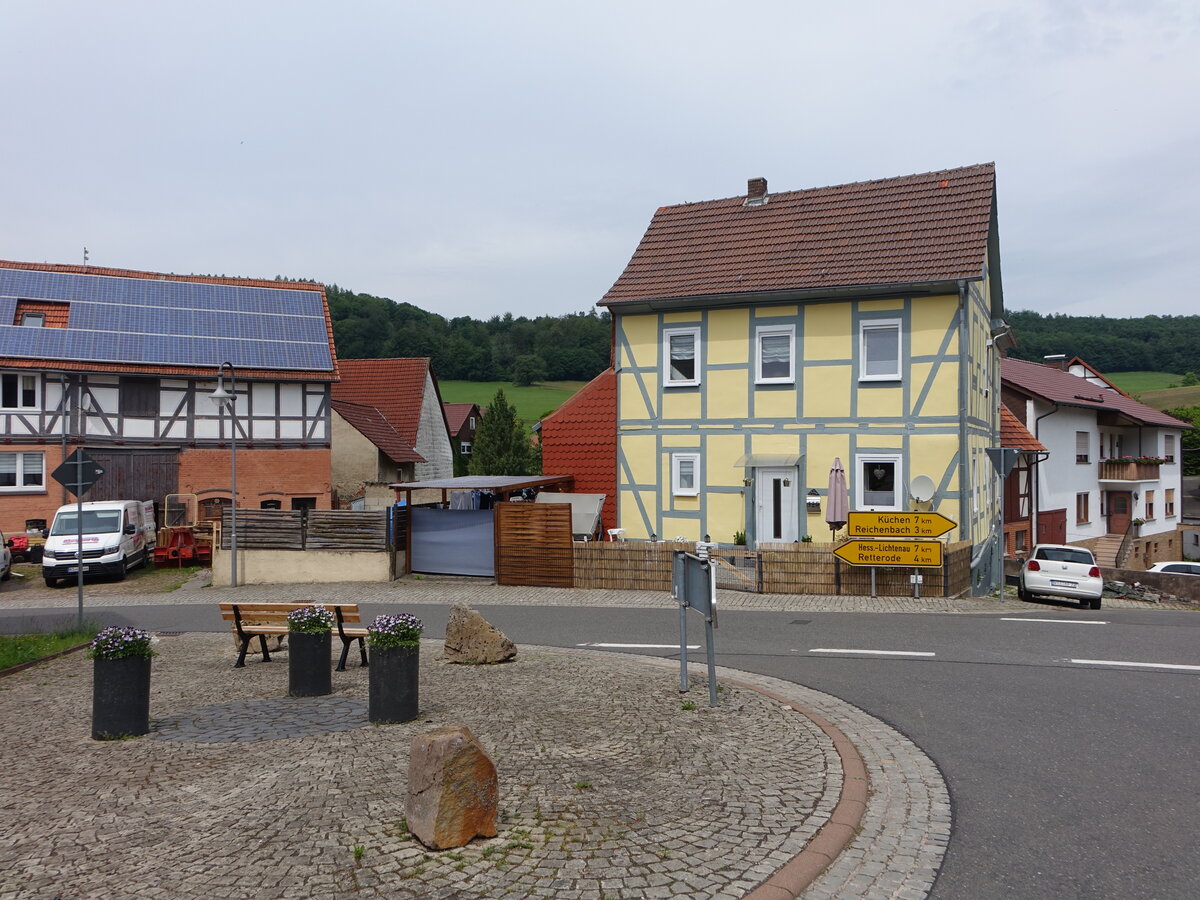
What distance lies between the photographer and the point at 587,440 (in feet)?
85.5

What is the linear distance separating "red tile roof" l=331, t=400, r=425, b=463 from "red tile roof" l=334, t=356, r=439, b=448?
0.86m

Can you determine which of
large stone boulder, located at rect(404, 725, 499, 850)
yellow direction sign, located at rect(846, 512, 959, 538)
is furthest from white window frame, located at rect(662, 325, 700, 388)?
large stone boulder, located at rect(404, 725, 499, 850)

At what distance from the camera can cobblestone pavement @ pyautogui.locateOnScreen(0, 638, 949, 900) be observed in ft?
15.6

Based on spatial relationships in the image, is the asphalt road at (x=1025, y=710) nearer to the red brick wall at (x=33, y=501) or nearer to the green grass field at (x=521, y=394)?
the red brick wall at (x=33, y=501)

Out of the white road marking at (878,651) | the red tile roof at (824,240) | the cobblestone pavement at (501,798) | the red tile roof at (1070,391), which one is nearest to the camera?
the cobblestone pavement at (501,798)

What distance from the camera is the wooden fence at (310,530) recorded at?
2108cm

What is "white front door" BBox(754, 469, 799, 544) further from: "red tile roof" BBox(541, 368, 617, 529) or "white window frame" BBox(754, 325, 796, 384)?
"red tile roof" BBox(541, 368, 617, 529)

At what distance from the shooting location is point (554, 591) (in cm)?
1941

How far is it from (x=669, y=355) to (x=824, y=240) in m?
4.59

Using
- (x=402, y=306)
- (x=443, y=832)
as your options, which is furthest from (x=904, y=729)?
(x=402, y=306)

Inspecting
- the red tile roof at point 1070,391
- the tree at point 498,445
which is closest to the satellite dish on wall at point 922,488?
the red tile roof at point 1070,391

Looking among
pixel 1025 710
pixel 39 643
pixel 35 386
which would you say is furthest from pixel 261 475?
pixel 1025 710

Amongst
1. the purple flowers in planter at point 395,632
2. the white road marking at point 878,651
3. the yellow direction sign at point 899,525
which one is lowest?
the white road marking at point 878,651

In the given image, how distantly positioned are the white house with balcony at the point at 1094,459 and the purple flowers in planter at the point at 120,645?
104 feet
